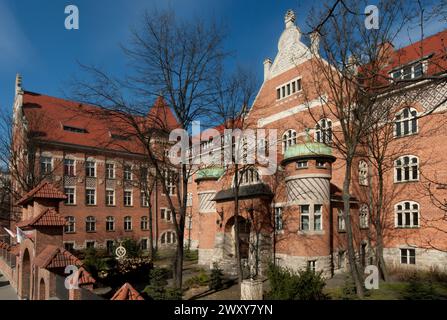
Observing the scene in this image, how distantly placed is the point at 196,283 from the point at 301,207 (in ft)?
23.4

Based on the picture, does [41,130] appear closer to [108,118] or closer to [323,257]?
[108,118]

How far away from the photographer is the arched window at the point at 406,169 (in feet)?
70.3

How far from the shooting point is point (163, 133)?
531 inches

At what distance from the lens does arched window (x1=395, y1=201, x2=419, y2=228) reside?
21.2m

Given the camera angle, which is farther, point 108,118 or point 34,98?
point 34,98

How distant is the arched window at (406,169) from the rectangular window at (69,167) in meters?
29.1

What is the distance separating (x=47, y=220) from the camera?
1084 centimetres

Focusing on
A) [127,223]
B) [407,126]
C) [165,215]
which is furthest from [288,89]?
[127,223]

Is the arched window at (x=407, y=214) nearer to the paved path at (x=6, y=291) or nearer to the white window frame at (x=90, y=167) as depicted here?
the paved path at (x=6, y=291)

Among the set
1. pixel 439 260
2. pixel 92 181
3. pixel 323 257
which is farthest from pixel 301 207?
pixel 92 181

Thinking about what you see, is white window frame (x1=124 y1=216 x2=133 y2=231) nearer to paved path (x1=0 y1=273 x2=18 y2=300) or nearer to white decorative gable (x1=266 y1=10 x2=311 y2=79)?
paved path (x1=0 y1=273 x2=18 y2=300)

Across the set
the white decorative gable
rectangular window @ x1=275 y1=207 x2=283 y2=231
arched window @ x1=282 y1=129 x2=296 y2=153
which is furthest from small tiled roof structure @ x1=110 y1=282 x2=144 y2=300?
the white decorative gable

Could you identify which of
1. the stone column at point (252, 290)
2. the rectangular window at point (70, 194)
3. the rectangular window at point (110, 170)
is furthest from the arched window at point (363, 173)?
the rectangular window at point (70, 194)

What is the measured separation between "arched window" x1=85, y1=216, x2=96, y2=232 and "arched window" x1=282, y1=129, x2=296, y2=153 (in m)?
20.7
